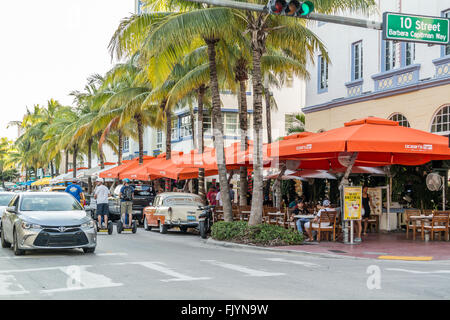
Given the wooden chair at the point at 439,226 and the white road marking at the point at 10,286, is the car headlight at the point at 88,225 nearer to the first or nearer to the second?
the white road marking at the point at 10,286

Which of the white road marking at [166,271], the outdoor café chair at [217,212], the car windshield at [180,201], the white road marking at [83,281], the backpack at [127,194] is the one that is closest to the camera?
the white road marking at [83,281]

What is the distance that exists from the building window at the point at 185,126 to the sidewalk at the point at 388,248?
26.5 metres

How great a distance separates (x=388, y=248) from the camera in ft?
51.4

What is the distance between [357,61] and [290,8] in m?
15.1

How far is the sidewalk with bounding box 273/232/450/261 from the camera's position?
45.9 ft

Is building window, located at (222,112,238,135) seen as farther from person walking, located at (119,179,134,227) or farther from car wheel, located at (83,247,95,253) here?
car wheel, located at (83,247,95,253)

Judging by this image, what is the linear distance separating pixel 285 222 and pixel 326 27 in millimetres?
13382

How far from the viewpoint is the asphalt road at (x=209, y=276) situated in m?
8.30

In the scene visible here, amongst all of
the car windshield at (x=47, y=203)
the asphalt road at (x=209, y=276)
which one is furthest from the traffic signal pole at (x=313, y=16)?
the car windshield at (x=47, y=203)

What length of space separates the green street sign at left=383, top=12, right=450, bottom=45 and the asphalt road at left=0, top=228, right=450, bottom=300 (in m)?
5.08

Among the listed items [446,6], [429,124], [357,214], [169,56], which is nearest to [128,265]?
[357,214]

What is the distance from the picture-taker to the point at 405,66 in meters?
22.8

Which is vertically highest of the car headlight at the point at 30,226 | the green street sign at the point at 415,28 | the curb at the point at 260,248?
the green street sign at the point at 415,28
